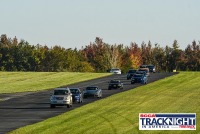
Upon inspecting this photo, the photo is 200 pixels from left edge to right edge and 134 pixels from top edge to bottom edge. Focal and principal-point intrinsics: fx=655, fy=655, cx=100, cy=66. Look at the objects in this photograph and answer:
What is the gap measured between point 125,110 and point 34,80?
58.1 m

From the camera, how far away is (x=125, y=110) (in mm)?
53656

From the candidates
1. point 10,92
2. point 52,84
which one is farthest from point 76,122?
point 52,84

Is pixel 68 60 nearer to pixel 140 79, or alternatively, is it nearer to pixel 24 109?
pixel 140 79

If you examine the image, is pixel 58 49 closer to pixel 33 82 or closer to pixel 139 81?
pixel 33 82

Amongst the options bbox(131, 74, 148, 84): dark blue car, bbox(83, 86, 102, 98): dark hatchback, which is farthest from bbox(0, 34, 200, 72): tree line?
bbox(83, 86, 102, 98): dark hatchback

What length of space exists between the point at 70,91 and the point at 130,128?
73.7ft

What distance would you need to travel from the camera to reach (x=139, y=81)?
90.4 metres

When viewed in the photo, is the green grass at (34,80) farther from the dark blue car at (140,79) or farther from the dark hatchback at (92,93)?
the dark hatchback at (92,93)

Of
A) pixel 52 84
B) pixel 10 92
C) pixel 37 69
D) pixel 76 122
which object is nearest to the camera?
pixel 76 122

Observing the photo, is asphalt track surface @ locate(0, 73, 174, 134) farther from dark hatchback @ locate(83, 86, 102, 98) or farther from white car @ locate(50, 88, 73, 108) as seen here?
dark hatchback @ locate(83, 86, 102, 98)

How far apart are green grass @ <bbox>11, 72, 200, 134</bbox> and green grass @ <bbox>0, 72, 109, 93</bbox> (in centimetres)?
1835

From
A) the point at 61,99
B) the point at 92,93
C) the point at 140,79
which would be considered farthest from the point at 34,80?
the point at 61,99

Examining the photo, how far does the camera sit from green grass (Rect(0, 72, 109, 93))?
93.6 meters

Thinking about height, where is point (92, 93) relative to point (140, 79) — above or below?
below
